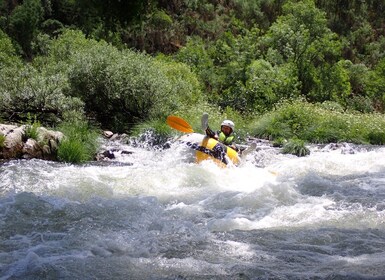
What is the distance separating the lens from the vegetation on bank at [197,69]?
487 inches

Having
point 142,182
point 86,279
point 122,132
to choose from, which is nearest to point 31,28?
point 122,132

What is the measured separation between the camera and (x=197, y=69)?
71.5 feet

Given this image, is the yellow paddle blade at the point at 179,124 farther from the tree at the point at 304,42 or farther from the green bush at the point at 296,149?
the tree at the point at 304,42

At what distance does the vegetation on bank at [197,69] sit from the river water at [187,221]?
7.10 ft

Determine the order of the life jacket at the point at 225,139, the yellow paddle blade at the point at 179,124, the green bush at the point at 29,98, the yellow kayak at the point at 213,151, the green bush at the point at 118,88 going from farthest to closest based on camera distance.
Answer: the green bush at the point at 118,88 < the green bush at the point at 29,98 < the yellow paddle blade at the point at 179,124 < the life jacket at the point at 225,139 < the yellow kayak at the point at 213,151

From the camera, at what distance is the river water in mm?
Answer: 4941

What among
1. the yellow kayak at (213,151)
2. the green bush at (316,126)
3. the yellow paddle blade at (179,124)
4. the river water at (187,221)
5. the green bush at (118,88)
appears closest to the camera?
the river water at (187,221)

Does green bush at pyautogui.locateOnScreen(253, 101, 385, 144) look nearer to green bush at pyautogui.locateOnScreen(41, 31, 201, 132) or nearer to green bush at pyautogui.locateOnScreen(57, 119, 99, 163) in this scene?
green bush at pyautogui.locateOnScreen(41, 31, 201, 132)

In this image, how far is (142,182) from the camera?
28.4ft

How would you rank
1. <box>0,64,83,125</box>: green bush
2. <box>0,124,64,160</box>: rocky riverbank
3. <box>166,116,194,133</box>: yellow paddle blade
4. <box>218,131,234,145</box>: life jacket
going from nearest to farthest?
<box>0,124,64,160</box>: rocky riverbank, <box>218,131,234,145</box>: life jacket, <box>166,116,194,133</box>: yellow paddle blade, <box>0,64,83,125</box>: green bush

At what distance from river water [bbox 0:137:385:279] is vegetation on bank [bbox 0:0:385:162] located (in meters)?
2.16

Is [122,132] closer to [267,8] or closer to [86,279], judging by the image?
[86,279]

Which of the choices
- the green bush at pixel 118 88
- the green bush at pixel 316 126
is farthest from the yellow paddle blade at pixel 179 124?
the green bush at pixel 316 126

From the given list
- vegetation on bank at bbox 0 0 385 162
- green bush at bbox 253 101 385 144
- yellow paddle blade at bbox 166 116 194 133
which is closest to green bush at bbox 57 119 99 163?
vegetation on bank at bbox 0 0 385 162
